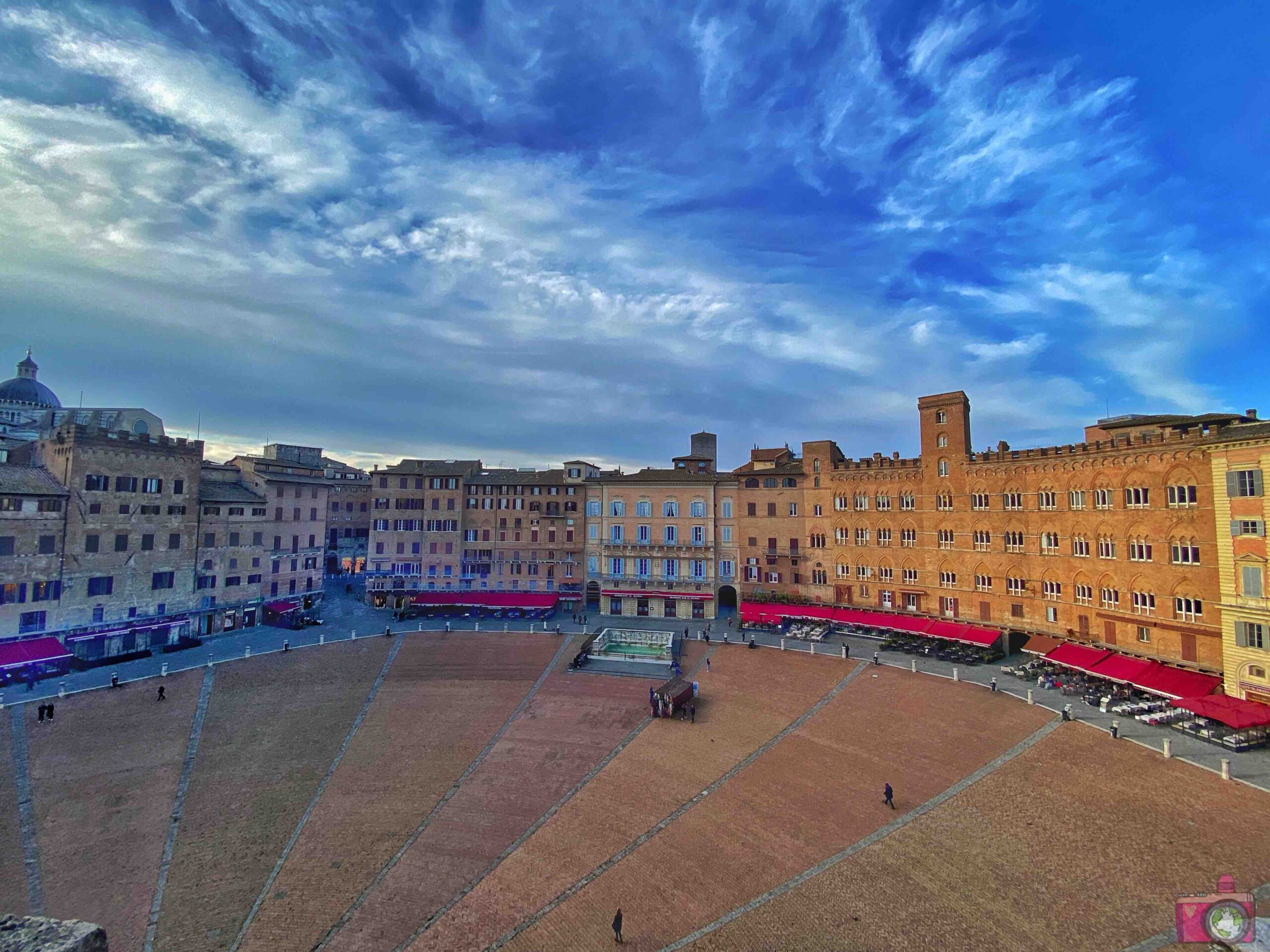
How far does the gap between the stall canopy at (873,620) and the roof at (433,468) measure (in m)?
35.2

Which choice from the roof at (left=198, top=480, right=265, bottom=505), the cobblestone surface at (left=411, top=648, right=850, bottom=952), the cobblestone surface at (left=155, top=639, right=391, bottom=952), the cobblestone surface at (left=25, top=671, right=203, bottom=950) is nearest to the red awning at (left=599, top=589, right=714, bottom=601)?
the cobblestone surface at (left=411, top=648, right=850, bottom=952)

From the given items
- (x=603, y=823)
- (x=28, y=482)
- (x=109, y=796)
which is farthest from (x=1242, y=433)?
(x=28, y=482)

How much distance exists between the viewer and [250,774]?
29906mm

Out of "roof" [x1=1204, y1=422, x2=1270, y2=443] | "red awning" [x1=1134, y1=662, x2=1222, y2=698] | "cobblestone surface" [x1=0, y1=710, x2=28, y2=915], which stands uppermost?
"roof" [x1=1204, y1=422, x2=1270, y2=443]

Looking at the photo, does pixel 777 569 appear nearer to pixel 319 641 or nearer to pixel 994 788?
pixel 994 788

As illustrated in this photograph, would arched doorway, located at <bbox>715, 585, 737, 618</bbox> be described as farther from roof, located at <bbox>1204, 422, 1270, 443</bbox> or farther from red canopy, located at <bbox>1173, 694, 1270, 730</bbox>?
roof, located at <bbox>1204, 422, 1270, 443</bbox>

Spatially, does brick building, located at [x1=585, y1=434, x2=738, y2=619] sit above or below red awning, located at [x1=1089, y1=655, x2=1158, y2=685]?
above

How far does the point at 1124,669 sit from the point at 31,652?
71194mm

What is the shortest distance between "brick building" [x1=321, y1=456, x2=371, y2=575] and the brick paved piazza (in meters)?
48.7

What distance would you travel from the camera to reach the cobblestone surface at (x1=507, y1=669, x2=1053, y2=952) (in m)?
20.4

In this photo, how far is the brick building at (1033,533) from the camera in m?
35.5

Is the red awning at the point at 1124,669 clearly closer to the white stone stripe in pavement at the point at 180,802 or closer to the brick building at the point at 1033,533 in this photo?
the brick building at the point at 1033,533

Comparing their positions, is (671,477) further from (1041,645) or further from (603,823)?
(603,823)

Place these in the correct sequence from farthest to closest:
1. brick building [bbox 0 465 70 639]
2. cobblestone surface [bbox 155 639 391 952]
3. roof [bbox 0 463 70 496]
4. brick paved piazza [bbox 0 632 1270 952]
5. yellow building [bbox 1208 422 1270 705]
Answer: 1. roof [bbox 0 463 70 496]
2. brick building [bbox 0 465 70 639]
3. yellow building [bbox 1208 422 1270 705]
4. cobblestone surface [bbox 155 639 391 952]
5. brick paved piazza [bbox 0 632 1270 952]
